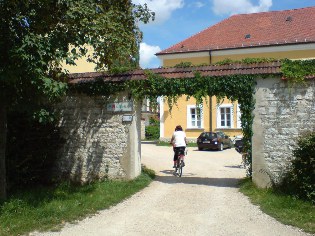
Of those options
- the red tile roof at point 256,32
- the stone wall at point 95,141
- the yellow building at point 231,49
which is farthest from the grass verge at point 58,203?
the red tile roof at point 256,32

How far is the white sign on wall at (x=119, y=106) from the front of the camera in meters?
11.3

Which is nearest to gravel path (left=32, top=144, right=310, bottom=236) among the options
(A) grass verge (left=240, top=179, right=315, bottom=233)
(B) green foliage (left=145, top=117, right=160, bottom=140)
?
(A) grass verge (left=240, top=179, right=315, bottom=233)

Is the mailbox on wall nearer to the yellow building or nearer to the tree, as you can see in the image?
the tree

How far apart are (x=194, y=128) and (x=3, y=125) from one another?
20967 mm

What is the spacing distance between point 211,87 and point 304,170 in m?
3.26

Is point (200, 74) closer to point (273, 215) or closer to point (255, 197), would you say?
point (255, 197)

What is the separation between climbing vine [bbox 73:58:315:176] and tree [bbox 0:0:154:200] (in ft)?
4.71

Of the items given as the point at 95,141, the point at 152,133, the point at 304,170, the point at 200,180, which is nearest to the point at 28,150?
the point at 95,141

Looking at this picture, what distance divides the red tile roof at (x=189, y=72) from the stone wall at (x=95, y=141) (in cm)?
59

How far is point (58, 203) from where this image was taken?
333 inches

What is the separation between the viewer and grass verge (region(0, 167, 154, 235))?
696cm

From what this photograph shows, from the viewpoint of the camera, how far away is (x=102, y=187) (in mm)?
10414

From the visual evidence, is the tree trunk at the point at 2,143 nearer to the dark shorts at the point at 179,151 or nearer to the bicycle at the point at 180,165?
the bicycle at the point at 180,165

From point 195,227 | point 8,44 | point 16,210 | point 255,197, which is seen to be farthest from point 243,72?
point 16,210
